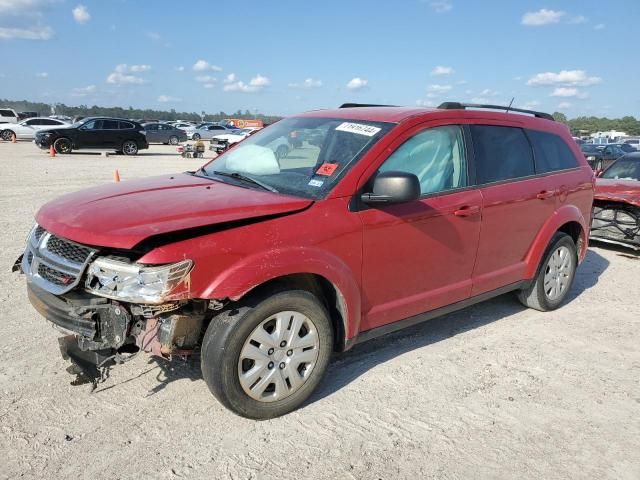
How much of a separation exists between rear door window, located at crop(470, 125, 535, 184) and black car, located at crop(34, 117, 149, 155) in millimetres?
23404

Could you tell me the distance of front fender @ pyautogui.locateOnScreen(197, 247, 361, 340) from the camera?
9.49 feet

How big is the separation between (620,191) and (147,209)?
717 cm

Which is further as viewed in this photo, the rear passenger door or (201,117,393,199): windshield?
the rear passenger door

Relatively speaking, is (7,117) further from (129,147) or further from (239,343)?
(239,343)

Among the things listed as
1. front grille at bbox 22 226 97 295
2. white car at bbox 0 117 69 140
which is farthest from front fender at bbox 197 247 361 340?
white car at bbox 0 117 69 140

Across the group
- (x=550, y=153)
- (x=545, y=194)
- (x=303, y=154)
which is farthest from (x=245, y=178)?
(x=550, y=153)

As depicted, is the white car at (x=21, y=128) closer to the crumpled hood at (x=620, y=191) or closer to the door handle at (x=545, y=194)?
the crumpled hood at (x=620, y=191)

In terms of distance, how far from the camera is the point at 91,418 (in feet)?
10.5

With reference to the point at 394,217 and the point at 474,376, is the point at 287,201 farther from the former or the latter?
the point at 474,376

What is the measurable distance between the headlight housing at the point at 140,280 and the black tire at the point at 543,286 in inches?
143

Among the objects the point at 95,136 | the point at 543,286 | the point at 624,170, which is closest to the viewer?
the point at 543,286

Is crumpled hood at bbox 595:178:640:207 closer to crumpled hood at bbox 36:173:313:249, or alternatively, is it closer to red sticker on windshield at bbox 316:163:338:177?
red sticker on windshield at bbox 316:163:338:177

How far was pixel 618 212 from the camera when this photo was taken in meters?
7.92

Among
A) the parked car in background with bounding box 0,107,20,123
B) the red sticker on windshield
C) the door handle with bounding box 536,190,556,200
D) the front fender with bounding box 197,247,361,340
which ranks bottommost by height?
the front fender with bounding box 197,247,361,340
